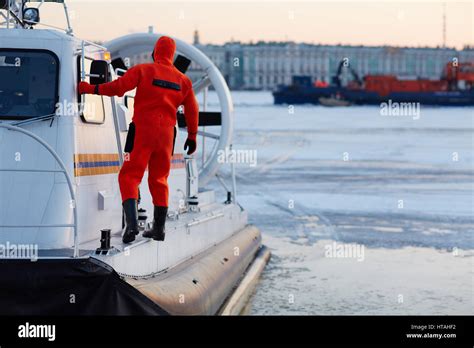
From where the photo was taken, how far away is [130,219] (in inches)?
206

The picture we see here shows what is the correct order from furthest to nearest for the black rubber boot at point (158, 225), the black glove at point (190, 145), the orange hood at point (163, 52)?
the black glove at point (190, 145)
the black rubber boot at point (158, 225)
the orange hood at point (163, 52)

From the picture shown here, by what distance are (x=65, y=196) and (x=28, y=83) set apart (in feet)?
2.13

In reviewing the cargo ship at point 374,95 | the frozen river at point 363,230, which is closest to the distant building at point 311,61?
the cargo ship at point 374,95

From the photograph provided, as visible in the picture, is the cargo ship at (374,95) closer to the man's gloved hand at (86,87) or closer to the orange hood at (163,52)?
the orange hood at (163,52)

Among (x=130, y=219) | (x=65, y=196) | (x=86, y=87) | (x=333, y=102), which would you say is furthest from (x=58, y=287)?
(x=333, y=102)

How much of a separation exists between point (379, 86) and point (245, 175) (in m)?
62.7

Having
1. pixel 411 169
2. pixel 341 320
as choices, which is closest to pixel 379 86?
pixel 411 169

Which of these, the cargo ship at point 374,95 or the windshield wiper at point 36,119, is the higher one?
the windshield wiper at point 36,119

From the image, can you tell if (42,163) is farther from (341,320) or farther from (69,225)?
(341,320)

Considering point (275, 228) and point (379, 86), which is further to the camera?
point (379, 86)

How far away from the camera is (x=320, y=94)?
7775 centimetres

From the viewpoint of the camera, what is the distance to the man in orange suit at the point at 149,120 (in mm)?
5090

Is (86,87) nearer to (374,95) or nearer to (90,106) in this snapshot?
(90,106)

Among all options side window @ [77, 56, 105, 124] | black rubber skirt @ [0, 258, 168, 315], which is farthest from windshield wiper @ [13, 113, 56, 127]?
black rubber skirt @ [0, 258, 168, 315]
